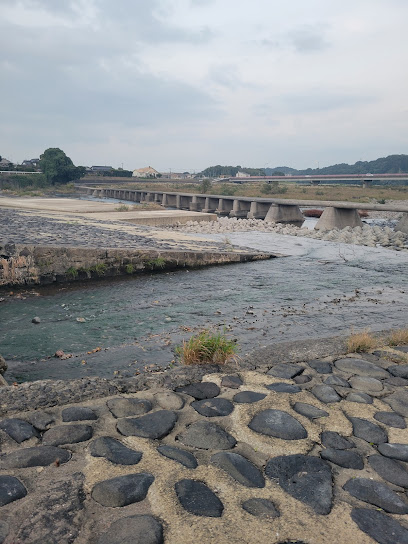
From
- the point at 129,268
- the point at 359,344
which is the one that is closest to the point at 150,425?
the point at 359,344

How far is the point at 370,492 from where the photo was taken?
7.92ft

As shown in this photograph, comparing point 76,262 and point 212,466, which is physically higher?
point 212,466

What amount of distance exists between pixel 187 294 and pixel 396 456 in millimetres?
7902

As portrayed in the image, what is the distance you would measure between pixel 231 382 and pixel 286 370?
0.71 meters

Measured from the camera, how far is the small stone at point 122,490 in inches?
88.4

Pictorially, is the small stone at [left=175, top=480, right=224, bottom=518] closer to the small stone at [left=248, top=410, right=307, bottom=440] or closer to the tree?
the small stone at [left=248, top=410, right=307, bottom=440]

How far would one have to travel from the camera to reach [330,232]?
82.4 ft

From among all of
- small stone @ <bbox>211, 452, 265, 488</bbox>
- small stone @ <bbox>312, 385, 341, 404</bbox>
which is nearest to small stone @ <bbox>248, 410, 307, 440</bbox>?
small stone @ <bbox>211, 452, 265, 488</bbox>

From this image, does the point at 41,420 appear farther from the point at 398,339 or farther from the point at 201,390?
the point at 398,339

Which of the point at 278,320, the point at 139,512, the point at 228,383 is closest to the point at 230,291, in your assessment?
the point at 278,320

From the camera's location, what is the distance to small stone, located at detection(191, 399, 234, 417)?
3.30 m

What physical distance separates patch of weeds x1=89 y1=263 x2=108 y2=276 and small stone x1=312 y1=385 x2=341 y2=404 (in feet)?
29.3

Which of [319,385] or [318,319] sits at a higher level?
[319,385]

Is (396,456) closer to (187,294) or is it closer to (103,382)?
(103,382)
